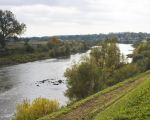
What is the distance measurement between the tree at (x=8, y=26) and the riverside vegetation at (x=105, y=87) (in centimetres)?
7504

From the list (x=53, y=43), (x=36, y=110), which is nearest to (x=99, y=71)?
(x=36, y=110)

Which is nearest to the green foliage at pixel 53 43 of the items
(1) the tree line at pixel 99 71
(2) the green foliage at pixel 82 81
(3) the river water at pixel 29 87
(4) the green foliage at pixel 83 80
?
(3) the river water at pixel 29 87

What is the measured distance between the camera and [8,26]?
436ft

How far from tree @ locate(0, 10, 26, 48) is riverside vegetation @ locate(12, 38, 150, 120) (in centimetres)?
7504

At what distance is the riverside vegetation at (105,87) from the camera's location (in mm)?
18219

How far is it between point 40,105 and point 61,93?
2353 centimetres

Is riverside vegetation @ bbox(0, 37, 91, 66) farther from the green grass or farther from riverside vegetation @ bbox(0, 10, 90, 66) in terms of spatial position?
the green grass

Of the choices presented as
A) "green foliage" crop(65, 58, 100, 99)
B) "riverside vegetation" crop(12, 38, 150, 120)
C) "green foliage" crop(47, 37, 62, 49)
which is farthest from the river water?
"green foliage" crop(47, 37, 62, 49)

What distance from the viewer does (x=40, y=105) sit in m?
32.8

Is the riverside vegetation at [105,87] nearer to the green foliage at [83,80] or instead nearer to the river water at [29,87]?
the green foliage at [83,80]

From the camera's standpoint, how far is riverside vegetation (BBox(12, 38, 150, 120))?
18219 mm

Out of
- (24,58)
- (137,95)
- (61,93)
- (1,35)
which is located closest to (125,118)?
(137,95)

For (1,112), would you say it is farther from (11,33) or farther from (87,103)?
(11,33)

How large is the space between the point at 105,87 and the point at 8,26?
94248 millimetres
